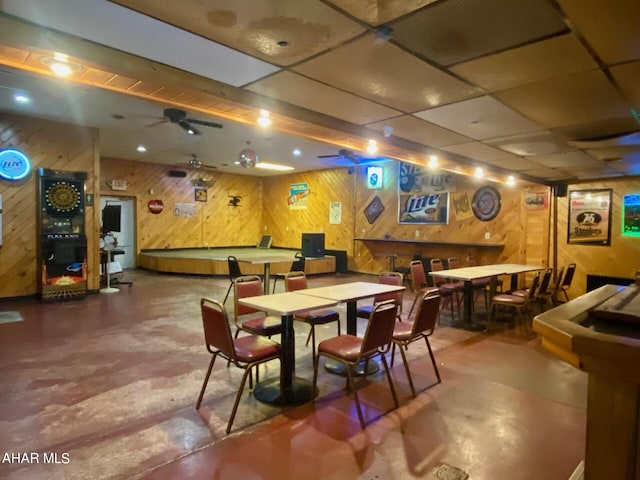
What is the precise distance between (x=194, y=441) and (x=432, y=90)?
3063mm

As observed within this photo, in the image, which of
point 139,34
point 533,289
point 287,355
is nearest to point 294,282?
point 287,355

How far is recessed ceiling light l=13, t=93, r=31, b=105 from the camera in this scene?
554 cm

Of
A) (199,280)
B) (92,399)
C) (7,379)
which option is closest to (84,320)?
(7,379)

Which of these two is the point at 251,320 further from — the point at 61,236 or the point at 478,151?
the point at 61,236

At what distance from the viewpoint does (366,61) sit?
8.27 ft

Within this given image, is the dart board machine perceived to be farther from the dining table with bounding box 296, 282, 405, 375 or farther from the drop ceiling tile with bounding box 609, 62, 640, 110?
the drop ceiling tile with bounding box 609, 62, 640, 110

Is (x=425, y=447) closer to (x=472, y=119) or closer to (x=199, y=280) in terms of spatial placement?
(x=472, y=119)

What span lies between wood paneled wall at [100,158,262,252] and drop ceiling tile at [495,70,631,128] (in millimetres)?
10398

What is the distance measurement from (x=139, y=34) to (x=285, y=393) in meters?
2.75

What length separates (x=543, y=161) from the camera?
19.5 ft

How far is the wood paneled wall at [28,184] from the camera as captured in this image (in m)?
6.70

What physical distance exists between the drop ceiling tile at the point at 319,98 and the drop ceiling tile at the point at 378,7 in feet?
2.87

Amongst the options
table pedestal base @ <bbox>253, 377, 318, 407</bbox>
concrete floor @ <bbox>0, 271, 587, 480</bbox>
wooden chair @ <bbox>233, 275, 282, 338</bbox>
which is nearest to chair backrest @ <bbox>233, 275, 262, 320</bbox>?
wooden chair @ <bbox>233, 275, 282, 338</bbox>

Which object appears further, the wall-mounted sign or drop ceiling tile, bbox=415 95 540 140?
the wall-mounted sign
